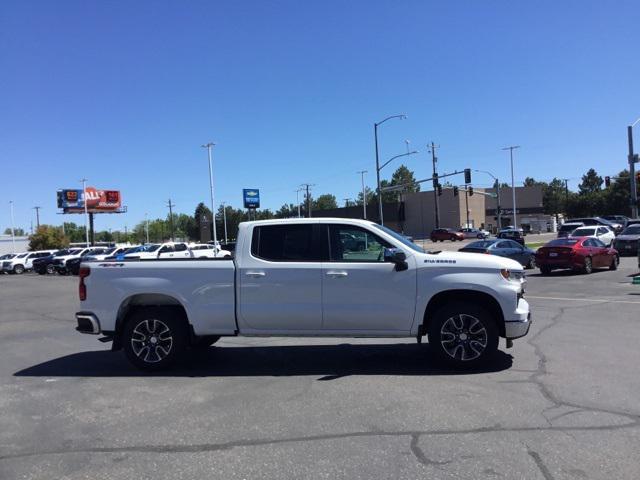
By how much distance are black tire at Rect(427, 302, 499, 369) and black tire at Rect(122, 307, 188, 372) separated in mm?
3331

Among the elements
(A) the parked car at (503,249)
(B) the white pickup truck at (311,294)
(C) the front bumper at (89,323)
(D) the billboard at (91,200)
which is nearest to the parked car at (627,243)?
(A) the parked car at (503,249)

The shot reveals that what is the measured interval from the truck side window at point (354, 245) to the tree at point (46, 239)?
4077 inches

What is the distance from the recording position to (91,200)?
3848 inches

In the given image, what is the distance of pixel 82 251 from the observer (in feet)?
144

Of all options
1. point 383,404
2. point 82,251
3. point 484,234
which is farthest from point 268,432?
point 484,234

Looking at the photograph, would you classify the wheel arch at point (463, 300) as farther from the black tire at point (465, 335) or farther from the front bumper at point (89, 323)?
the front bumper at point (89, 323)

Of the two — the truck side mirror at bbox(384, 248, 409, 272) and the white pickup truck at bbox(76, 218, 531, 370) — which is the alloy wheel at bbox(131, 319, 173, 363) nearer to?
the white pickup truck at bbox(76, 218, 531, 370)

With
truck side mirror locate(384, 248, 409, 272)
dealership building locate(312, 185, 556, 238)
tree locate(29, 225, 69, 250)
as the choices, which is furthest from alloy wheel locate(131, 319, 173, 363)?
tree locate(29, 225, 69, 250)

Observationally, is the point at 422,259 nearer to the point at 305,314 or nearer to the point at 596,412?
the point at 305,314

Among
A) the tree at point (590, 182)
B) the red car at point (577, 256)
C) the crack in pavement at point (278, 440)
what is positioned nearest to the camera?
the crack in pavement at point (278, 440)

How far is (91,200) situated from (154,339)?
98585 millimetres

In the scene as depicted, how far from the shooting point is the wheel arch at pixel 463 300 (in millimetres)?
6957

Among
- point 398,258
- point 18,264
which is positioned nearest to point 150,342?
point 398,258

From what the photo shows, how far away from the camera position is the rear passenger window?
7.21 meters
